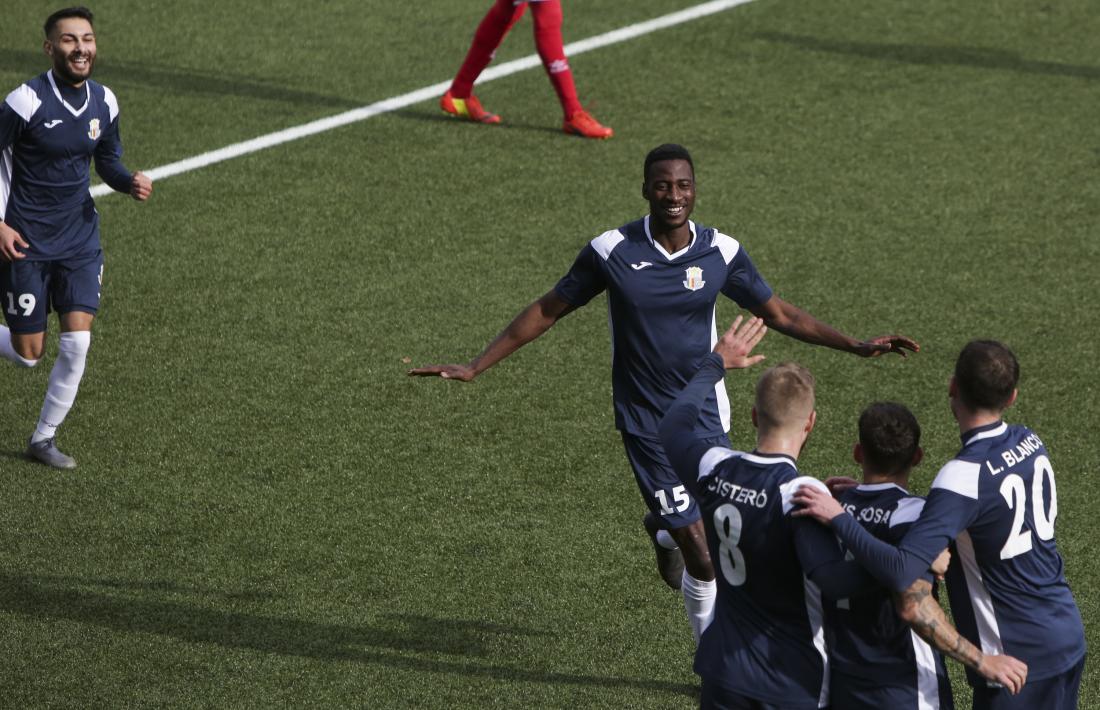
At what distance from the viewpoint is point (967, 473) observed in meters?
4.71

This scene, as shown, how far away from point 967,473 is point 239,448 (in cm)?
478

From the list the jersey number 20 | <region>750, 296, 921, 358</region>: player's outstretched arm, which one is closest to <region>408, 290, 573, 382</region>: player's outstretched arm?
<region>750, 296, 921, 358</region>: player's outstretched arm

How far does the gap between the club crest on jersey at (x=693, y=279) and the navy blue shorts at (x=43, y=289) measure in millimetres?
3610

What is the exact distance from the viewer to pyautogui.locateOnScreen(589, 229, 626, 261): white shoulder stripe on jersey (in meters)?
6.25

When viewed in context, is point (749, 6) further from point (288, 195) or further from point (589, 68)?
point (288, 195)

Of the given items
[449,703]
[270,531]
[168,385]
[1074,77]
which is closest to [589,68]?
[1074,77]

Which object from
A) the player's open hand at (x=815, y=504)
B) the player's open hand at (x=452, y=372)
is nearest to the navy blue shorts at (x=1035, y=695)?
the player's open hand at (x=815, y=504)

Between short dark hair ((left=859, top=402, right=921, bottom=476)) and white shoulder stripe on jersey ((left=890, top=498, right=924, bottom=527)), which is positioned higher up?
short dark hair ((left=859, top=402, right=921, bottom=476))

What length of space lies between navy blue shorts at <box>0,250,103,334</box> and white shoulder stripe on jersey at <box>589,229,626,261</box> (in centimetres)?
326

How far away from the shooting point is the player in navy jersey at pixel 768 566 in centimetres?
459

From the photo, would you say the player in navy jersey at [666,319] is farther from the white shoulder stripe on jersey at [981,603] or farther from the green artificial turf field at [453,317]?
the white shoulder stripe on jersey at [981,603]

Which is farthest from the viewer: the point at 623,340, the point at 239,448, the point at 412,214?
the point at 412,214

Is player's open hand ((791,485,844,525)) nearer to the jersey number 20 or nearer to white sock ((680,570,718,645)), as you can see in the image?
the jersey number 20

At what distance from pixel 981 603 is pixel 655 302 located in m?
1.86
